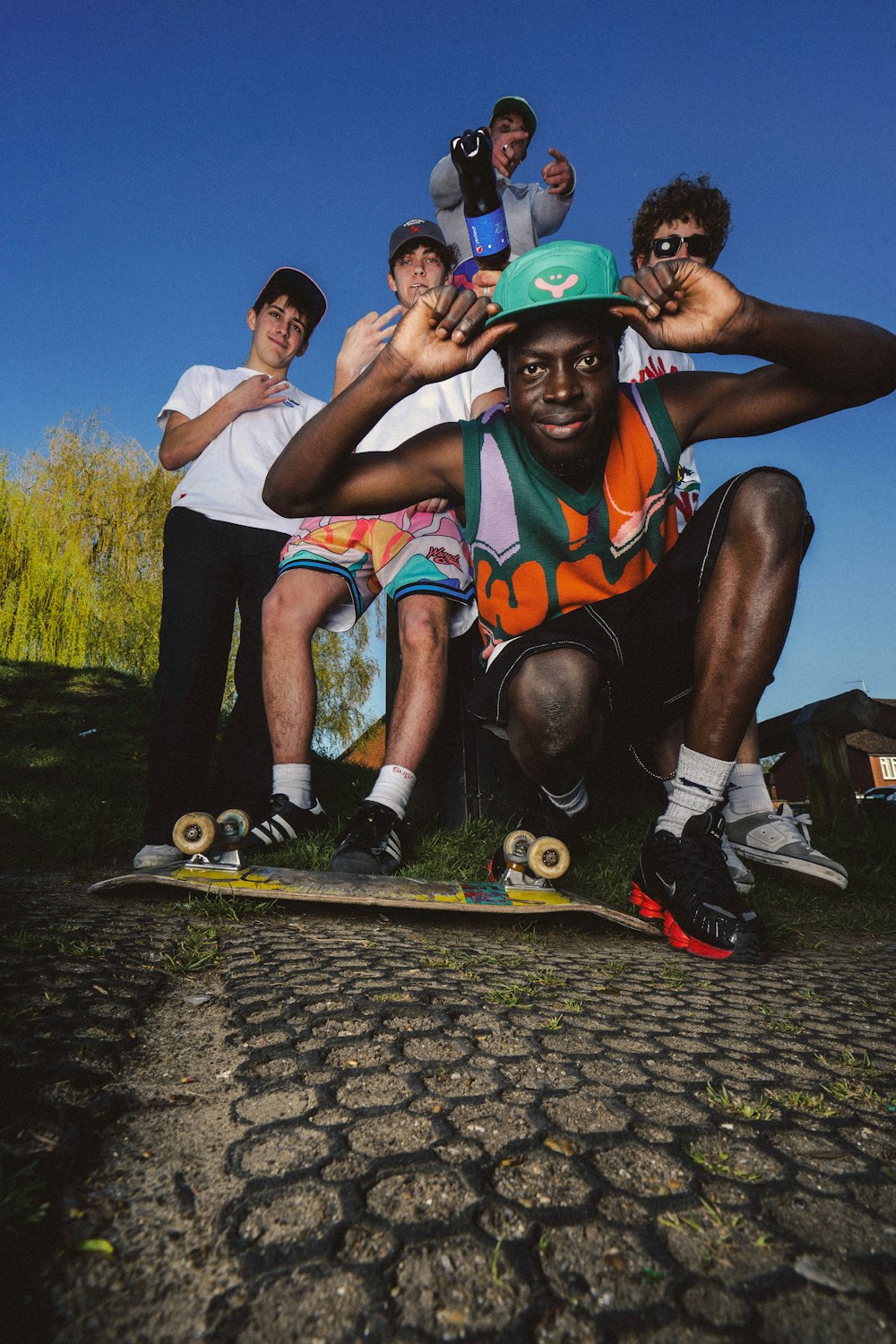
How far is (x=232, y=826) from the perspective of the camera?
7.14ft

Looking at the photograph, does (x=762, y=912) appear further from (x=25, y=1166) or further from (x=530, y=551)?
(x=25, y=1166)

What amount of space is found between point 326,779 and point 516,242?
3.44m

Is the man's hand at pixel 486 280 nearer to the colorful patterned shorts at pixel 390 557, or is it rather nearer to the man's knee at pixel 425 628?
the colorful patterned shorts at pixel 390 557

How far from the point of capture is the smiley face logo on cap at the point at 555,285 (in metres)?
1.82

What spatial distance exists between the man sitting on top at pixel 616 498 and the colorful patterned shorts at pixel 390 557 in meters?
0.30

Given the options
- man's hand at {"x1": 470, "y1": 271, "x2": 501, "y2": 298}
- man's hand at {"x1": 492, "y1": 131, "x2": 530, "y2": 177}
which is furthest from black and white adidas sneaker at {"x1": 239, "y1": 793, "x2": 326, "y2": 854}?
man's hand at {"x1": 492, "y1": 131, "x2": 530, "y2": 177}

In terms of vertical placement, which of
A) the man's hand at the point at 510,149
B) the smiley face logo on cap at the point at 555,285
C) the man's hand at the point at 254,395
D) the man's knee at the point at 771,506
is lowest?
the man's knee at the point at 771,506

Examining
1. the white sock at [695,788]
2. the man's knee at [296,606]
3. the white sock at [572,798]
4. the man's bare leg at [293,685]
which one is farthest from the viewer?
the man's knee at [296,606]

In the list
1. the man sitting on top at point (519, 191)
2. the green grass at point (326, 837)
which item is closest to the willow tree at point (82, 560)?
the green grass at point (326, 837)

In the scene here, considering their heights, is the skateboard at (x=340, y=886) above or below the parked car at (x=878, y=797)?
below

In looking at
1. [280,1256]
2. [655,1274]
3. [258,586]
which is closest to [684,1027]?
[655,1274]

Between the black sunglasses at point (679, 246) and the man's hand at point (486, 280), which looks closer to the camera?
the man's hand at point (486, 280)

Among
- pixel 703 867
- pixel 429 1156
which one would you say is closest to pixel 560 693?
pixel 703 867

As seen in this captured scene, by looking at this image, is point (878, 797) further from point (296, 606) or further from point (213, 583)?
point (213, 583)
